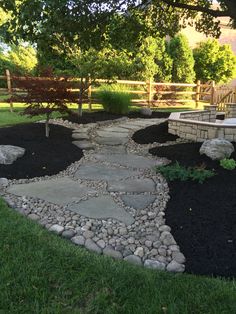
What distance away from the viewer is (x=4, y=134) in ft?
21.4

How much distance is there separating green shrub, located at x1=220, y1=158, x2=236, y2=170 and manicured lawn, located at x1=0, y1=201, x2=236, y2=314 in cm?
231

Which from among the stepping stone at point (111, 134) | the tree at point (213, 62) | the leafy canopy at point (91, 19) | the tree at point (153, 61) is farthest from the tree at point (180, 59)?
the stepping stone at point (111, 134)

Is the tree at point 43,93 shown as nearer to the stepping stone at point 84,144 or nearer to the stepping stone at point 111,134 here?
the stepping stone at point 84,144

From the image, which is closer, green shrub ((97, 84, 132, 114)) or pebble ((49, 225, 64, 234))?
pebble ((49, 225, 64, 234))

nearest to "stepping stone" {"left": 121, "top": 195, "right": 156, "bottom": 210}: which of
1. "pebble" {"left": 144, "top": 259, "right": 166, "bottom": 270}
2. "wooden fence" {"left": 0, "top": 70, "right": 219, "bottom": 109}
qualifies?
"pebble" {"left": 144, "top": 259, "right": 166, "bottom": 270}

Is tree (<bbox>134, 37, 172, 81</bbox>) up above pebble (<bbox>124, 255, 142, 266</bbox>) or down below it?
above

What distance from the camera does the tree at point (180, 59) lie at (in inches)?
734

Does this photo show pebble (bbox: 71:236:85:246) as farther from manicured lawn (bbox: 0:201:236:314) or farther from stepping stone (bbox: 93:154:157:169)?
stepping stone (bbox: 93:154:157:169)

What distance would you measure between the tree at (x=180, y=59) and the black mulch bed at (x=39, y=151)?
12.4 m

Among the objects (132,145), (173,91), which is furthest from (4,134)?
(173,91)

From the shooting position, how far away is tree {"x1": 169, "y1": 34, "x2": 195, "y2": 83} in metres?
18.7

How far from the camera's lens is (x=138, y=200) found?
3.90 meters

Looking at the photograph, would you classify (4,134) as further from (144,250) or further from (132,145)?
(144,250)

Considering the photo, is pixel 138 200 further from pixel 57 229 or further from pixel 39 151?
pixel 39 151
